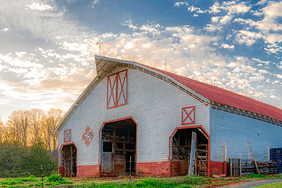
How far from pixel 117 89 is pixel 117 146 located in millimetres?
7646

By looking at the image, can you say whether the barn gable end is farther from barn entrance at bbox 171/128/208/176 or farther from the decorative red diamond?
barn entrance at bbox 171/128/208/176

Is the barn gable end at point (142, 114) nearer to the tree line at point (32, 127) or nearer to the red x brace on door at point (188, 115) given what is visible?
the red x brace on door at point (188, 115)

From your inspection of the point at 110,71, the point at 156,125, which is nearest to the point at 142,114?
the point at 156,125

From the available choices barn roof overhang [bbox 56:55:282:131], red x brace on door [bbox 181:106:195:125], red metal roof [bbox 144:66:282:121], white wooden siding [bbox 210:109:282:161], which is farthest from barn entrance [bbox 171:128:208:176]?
red metal roof [bbox 144:66:282:121]

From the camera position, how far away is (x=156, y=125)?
27031 millimetres

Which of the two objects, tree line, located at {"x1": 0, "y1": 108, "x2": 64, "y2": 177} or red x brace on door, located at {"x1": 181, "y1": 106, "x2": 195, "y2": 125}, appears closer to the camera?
red x brace on door, located at {"x1": 181, "y1": 106, "x2": 195, "y2": 125}

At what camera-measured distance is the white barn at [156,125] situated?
80.1ft

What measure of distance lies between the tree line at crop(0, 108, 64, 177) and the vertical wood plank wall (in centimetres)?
808

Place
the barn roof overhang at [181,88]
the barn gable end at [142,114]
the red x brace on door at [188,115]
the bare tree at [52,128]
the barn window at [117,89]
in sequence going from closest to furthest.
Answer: the red x brace on door at [188,115] → the barn roof overhang at [181,88] → the barn gable end at [142,114] → the barn window at [117,89] → the bare tree at [52,128]

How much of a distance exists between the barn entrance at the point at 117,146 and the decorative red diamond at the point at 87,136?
138cm

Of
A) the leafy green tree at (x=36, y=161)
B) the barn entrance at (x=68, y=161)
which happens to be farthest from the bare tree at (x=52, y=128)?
the barn entrance at (x=68, y=161)

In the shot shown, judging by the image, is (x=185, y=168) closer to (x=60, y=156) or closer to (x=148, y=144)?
(x=148, y=144)

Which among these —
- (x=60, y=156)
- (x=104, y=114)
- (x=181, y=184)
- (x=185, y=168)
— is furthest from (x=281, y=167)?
(x=60, y=156)

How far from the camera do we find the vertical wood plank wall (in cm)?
2564
